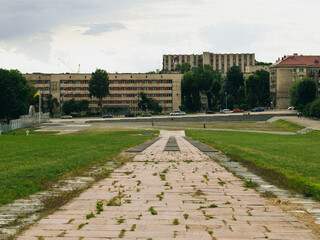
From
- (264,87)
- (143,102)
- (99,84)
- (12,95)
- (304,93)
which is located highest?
(99,84)

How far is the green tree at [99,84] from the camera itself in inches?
5812

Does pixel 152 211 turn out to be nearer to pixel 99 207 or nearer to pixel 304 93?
pixel 99 207

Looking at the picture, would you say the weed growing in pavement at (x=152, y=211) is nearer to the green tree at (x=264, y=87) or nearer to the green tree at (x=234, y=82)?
the green tree at (x=264, y=87)

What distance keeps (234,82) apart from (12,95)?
309 ft

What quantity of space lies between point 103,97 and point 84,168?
146329 millimetres

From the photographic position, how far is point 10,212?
8398 mm

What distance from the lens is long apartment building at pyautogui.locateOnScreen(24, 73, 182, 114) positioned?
16112 centimetres

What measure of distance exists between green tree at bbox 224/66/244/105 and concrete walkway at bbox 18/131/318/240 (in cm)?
15138

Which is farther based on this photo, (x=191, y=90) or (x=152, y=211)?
(x=191, y=90)

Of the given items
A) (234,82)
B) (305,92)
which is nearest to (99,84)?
(234,82)

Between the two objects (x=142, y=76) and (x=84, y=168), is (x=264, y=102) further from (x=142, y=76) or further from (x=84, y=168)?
(x=84, y=168)

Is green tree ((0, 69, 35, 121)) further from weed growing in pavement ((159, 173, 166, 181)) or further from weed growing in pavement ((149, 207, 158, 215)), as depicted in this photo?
weed growing in pavement ((149, 207, 158, 215))

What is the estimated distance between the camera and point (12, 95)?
95562 millimetres

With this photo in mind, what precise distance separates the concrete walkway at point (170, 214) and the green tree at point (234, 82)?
15138 centimetres
